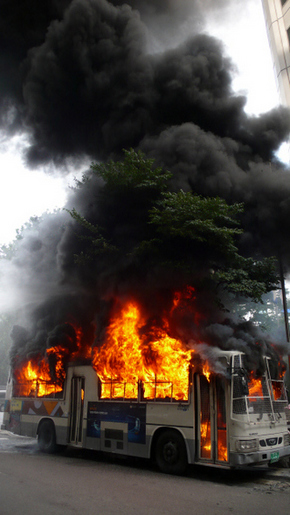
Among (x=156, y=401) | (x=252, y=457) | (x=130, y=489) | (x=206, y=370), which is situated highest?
(x=206, y=370)

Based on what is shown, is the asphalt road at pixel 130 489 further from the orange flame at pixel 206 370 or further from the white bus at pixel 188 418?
the orange flame at pixel 206 370

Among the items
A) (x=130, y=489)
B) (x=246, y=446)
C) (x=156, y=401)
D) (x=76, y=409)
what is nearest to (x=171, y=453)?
(x=156, y=401)

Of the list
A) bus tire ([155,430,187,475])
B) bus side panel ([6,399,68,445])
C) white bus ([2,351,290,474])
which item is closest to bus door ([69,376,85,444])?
white bus ([2,351,290,474])

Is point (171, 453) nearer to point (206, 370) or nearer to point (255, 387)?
point (206, 370)

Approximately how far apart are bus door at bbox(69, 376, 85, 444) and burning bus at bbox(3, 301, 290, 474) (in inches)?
1.0

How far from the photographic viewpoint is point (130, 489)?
244 inches

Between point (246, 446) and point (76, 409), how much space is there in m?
4.80

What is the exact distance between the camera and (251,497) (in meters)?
5.80

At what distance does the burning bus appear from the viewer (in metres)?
6.81

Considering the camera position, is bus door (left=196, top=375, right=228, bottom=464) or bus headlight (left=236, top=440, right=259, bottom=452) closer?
bus headlight (left=236, top=440, right=259, bottom=452)

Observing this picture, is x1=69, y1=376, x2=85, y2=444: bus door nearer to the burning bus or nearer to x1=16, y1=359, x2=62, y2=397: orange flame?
the burning bus

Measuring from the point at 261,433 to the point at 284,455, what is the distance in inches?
33.5

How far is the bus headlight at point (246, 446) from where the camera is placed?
6469 mm

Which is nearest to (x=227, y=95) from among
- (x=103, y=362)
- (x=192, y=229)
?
(x=192, y=229)
